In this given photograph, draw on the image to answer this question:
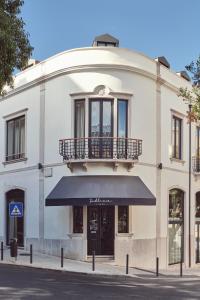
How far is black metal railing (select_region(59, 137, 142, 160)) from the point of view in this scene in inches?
955

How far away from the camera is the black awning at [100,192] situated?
2331 cm

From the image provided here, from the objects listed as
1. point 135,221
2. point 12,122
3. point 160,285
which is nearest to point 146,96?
point 135,221

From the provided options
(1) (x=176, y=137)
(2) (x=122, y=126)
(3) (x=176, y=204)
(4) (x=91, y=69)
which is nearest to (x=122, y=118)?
(2) (x=122, y=126)

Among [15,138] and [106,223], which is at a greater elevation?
[15,138]

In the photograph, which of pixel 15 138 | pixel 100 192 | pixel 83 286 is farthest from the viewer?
pixel 15 138

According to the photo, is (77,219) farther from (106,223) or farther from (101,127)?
(101,127)

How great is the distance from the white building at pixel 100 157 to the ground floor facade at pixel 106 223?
46 millimetres

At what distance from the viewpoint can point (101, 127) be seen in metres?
24.7

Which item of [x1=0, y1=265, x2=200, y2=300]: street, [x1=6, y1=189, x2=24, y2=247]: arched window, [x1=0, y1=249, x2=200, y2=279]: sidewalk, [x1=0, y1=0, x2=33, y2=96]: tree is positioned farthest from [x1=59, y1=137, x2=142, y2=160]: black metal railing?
[x1=0, y1=0, x2=33, y2=96]: tree

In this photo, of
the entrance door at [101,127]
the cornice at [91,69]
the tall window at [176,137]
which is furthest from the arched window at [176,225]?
the cornice at [91,69]

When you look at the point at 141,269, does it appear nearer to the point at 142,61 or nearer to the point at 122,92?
the point at 122,92

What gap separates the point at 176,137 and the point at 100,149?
6345 millimetres

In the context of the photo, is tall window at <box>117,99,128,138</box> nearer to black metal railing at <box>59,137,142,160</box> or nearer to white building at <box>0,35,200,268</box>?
white building at <box>0,35,200,268</box>

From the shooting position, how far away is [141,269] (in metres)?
24.1
